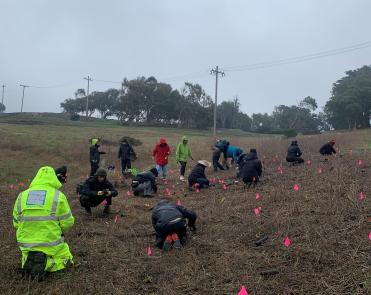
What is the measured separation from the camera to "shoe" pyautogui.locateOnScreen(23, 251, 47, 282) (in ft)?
17.0

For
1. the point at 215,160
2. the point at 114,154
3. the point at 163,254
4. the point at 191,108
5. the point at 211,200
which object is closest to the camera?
the point at 163,254

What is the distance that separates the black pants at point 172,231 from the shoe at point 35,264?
2062 millimetres

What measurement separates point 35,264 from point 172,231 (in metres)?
2.29

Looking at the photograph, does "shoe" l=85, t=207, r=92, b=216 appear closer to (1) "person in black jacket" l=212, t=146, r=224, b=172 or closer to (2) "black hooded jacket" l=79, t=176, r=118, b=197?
(2) "black hooded jacket" l=79, t=176, r=118, b=197

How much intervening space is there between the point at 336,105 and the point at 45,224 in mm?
54156

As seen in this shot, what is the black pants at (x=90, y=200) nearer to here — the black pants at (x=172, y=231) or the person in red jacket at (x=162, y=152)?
the black pants at (x=172, y=231)

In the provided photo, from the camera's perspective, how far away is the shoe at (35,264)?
517cm

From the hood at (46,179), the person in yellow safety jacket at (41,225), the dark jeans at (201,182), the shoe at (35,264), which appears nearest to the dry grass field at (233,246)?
the shoe at (35,264)

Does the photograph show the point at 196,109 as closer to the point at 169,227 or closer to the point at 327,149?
the point at 327,149

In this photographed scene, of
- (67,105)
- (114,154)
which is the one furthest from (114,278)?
(67,105)

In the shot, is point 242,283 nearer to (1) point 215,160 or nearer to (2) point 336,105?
(1) point 215,160

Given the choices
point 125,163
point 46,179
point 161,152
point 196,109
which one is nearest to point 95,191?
point 46,179

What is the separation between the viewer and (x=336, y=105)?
53.9 meters

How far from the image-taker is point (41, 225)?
17.2ft
